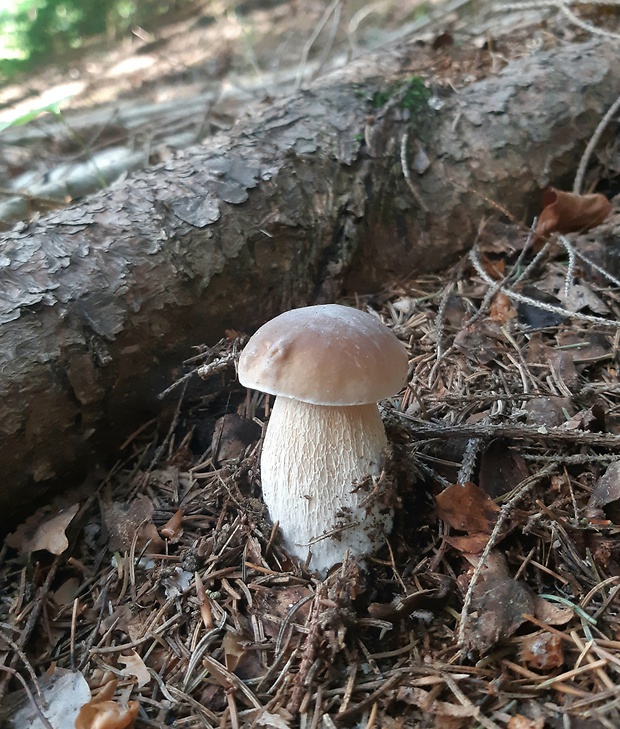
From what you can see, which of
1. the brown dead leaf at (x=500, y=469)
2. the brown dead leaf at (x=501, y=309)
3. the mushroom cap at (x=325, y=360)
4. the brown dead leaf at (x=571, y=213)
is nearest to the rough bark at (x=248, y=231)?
the brown dead leaf at (x=571, y=213)

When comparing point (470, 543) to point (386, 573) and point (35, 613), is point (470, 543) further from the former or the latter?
point (35, 613)

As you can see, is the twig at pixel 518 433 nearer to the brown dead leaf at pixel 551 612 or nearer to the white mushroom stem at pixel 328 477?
the white mushroom stem at pixel 328 477

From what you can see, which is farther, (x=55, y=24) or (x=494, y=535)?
(x=55, y=24)

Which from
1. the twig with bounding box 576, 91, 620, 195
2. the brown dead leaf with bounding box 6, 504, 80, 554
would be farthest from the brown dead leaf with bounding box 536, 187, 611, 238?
the brown dead leaf with bounding box 6, 504, 80, 554

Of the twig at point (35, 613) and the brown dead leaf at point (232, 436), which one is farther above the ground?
the brown dead leaf at point (232, 436)

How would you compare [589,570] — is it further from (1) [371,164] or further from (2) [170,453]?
(1) [371,164]

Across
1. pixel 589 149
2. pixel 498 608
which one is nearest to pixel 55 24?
pixel 589 149
